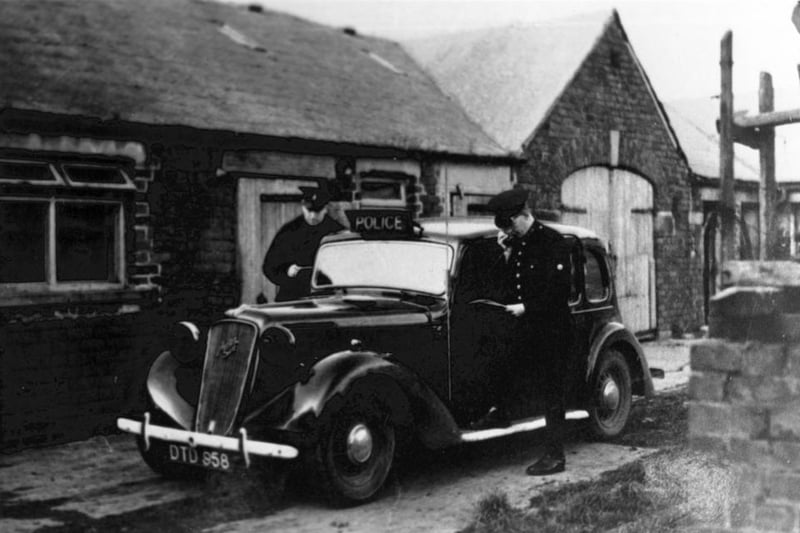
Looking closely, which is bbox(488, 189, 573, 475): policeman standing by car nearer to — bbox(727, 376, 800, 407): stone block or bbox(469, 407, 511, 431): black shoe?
bbox(469, 407, 511, 431): black shoe

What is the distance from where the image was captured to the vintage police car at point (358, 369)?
4730 mm

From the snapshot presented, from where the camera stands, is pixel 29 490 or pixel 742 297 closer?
pixel 742 297

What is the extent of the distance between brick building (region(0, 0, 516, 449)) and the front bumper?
1.29 ft

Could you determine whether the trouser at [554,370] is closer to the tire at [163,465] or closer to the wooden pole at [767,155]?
the wooden pole at [767,155]

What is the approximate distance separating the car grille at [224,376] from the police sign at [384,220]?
46.4 inches

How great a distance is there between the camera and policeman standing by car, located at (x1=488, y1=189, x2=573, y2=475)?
5574 millimetres

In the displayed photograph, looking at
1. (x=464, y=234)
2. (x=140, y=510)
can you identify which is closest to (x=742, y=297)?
(x=464, y=234)

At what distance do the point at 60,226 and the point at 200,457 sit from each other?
2.89m

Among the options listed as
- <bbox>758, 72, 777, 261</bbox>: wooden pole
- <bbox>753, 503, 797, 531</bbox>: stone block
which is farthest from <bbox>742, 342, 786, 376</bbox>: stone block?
<bbox>758, 72, 777, 261</bbox>: wooden pole

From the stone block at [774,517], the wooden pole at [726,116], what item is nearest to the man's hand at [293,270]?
the wooden pole at [726,116]

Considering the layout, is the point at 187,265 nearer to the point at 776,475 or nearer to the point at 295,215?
the point at 295,215

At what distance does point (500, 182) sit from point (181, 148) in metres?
3.89

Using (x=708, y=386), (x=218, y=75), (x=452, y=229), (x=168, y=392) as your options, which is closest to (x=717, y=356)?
(x=708, y=386)

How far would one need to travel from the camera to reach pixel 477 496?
16.6 ft
